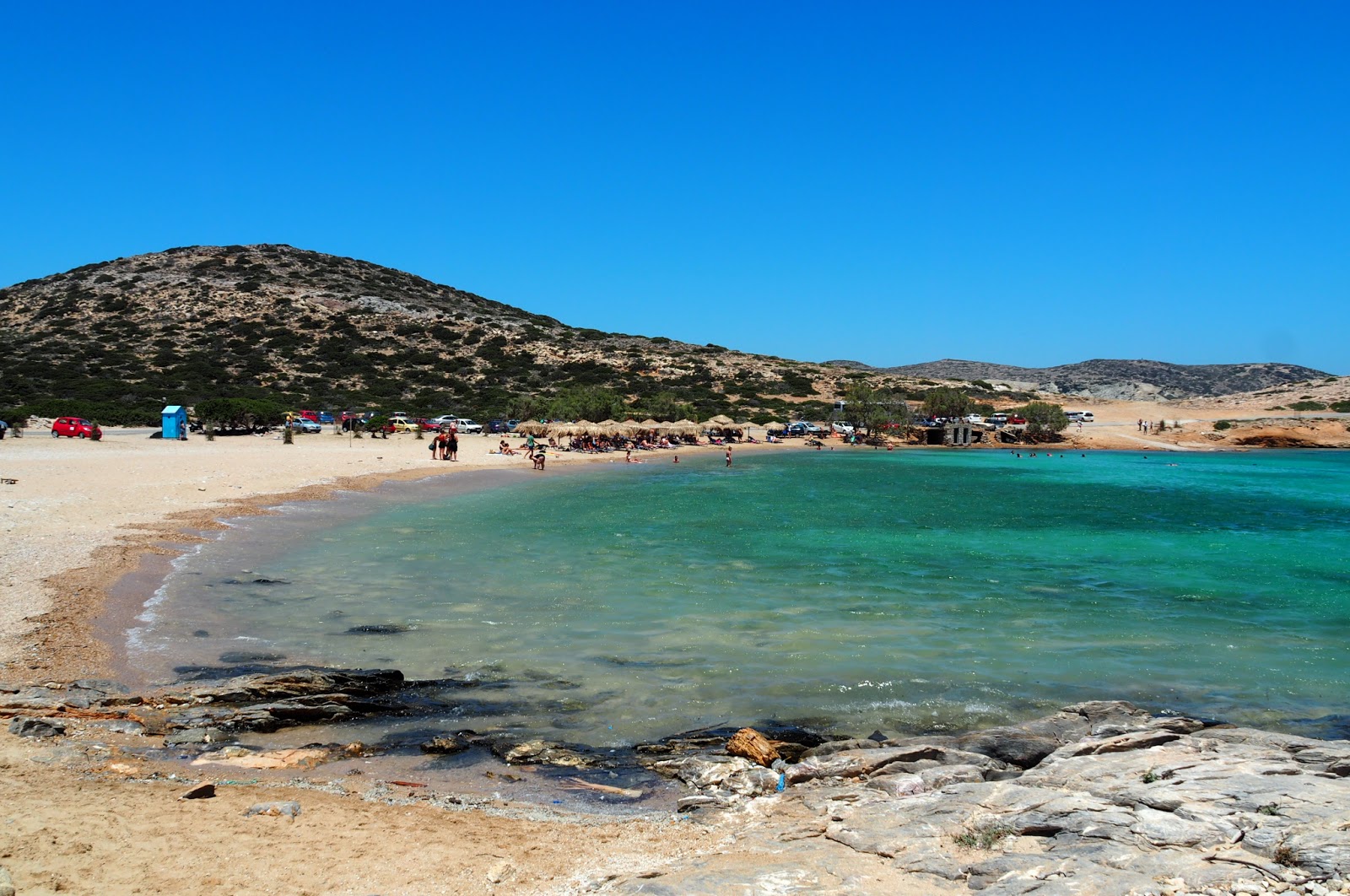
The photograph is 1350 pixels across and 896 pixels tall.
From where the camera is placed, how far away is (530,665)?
1040 cm

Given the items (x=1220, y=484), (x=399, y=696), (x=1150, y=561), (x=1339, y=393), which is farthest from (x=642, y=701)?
(x=1339, y=393)

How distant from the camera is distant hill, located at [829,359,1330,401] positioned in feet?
517

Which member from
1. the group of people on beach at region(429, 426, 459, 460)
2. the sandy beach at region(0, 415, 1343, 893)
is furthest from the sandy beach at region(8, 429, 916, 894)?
the group of people on beach at region(429, 426, 459, 460)

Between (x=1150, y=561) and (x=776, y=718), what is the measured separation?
1407cm

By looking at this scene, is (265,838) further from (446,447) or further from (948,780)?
(446,447)

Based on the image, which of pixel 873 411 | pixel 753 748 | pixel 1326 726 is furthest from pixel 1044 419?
pixel 753 748

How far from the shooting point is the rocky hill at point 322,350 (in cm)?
6881

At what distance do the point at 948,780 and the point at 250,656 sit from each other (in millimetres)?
7857

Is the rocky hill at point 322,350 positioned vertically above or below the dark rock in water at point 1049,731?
above

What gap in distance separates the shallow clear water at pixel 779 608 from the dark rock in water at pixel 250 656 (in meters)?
0.15

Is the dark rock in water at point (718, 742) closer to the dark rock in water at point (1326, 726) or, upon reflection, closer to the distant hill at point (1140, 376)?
the dark rock in water at point (1326, 726)

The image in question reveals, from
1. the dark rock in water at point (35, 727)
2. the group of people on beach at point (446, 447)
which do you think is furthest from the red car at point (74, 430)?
the dark rock in water at point (35, 727)

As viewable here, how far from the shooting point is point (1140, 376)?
17400 cm

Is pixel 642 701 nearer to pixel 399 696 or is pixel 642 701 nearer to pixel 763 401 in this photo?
pixel 399 696
